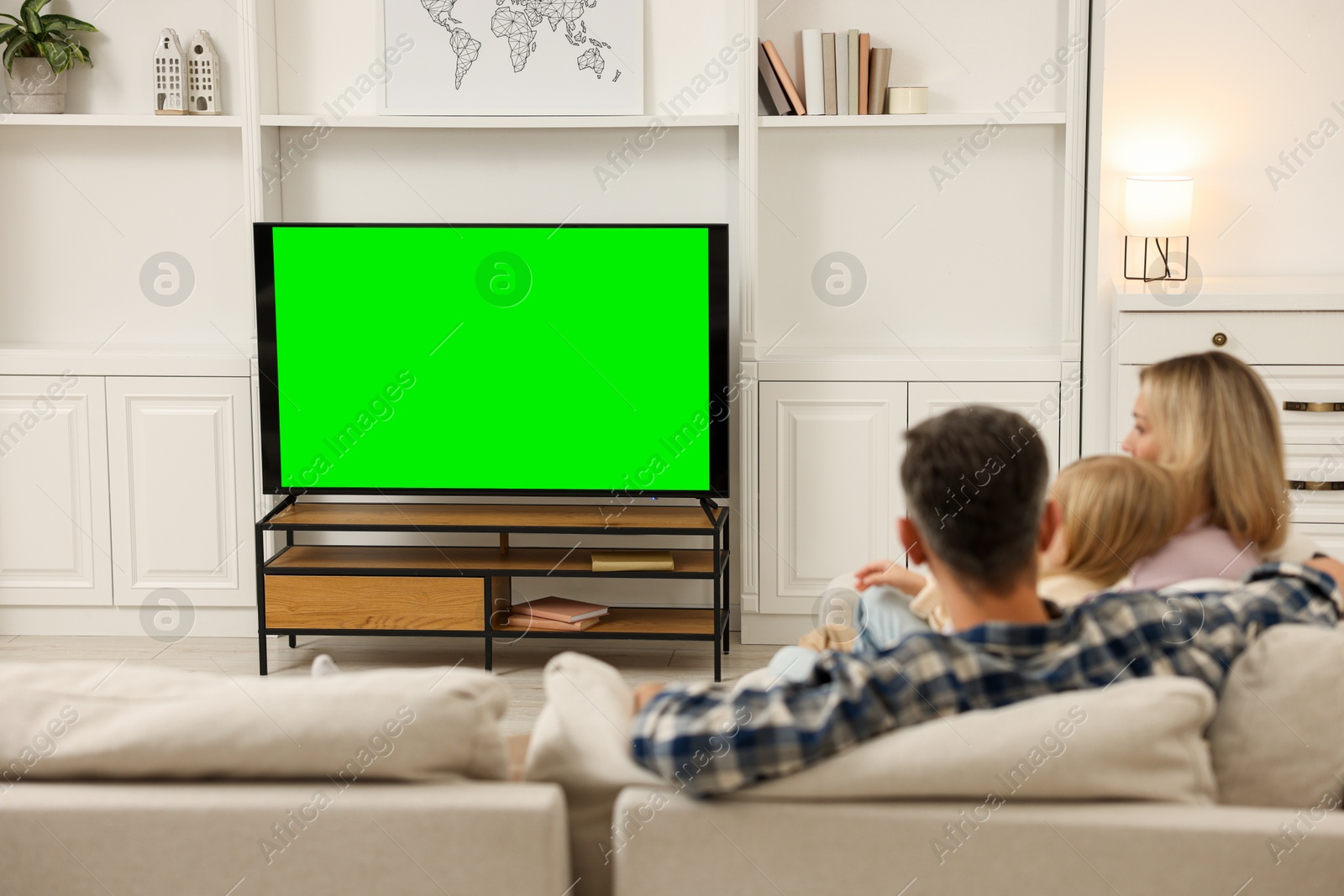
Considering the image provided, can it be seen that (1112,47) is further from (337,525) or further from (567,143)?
(337,525)

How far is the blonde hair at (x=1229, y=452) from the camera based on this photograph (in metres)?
1.82

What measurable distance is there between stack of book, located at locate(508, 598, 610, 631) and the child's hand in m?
1.62

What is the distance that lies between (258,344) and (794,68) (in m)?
1.87

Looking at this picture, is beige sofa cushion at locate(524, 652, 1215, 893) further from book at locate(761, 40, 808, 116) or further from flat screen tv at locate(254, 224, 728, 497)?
book at locate(761, 40, 808, 116)

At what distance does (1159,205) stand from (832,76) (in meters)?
1.08

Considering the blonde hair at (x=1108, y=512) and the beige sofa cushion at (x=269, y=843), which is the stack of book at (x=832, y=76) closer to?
the blonde hair at (x=1108, y=512)

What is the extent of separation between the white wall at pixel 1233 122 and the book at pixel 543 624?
1.92 metres

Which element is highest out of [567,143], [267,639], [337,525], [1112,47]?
[1112,47]

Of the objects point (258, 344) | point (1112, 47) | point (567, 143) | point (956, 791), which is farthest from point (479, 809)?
point (1112, 47)

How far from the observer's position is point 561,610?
3.59m

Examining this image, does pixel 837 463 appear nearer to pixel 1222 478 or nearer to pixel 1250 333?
pixel 1250 333

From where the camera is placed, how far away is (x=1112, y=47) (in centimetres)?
379

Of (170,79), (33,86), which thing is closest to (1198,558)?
(170,79)

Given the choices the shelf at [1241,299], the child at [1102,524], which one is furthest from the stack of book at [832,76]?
the child at [1102,524]
